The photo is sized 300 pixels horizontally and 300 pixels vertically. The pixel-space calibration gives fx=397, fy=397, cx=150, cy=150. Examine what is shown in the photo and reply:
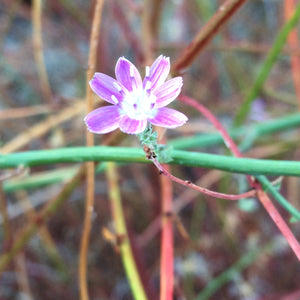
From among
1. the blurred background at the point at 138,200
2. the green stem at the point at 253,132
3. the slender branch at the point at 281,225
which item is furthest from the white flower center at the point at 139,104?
the blurred background at the point at 138,200

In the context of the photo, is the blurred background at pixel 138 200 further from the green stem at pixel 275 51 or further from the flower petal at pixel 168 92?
the flower petal at pixel 168 92

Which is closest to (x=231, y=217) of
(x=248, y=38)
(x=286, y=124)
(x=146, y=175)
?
(x=146, y=175)

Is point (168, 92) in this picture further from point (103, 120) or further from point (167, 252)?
point (167, 252)

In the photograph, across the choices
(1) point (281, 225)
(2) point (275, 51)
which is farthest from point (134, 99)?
(2) point (275, 51)

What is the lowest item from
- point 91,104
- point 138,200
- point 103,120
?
point 103,120

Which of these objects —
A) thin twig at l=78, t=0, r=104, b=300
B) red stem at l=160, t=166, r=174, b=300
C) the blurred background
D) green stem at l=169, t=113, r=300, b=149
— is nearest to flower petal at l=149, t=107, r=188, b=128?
thin twig at l=78, t=0, r=104, b=300

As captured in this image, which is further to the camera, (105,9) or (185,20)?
(185,20)

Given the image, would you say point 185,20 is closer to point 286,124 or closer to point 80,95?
point 80,95
